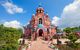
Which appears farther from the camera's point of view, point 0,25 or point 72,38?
point 0,25

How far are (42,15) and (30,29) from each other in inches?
206

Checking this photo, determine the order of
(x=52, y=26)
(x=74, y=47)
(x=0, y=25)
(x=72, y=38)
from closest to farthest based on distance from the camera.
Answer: (x=74, y=47) < (x=72, y=38) < (x=52, y=26) < (x=0, y=25)

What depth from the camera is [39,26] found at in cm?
4709

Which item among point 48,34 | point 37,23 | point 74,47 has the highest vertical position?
point 37,23

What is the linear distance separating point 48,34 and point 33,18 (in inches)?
271

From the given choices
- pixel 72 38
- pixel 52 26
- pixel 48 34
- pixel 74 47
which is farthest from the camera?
pixel 52 26

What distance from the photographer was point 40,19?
49094 mm

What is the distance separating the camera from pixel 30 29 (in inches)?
1914

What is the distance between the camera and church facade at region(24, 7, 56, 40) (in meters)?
46.7

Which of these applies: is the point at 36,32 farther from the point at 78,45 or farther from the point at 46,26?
the point at 78,45

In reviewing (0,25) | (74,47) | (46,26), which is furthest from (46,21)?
(74,47)

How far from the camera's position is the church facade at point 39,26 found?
46728 millimetres

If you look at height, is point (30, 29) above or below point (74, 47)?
above

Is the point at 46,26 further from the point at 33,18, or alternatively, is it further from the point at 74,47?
the point at 74,47
